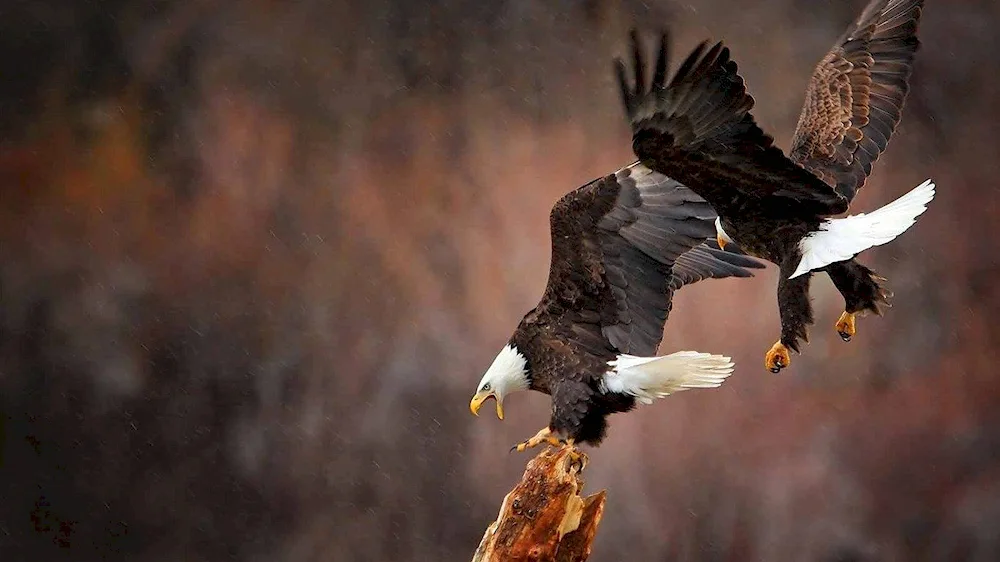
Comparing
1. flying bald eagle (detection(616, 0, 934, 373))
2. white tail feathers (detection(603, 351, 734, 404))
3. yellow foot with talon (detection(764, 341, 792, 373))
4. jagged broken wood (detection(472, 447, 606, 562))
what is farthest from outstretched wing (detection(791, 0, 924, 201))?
jagged broken wood (detection(472, 447, 606, 562))

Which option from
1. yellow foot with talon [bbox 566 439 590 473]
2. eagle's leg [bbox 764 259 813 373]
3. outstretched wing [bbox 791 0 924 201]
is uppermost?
outstretched wing [bbox 791 0 924 201]

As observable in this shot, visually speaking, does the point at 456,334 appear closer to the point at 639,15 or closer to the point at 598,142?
the point at 598,142

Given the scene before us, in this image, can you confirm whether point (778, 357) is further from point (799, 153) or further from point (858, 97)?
point (858, 97)

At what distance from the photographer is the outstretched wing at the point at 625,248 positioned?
11.4 feet

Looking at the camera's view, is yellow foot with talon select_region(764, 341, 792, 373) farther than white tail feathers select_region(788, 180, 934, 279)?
Yes

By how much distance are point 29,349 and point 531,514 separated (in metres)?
3.13

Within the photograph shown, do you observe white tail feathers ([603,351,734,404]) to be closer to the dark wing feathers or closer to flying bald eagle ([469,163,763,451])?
flying bald eagle ([469,163,763,451])

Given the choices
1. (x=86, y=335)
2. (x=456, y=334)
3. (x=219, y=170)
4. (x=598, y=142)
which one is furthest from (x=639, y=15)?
(x=86, y=335)

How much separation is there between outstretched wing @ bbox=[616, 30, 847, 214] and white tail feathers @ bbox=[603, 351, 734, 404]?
1.58 feet

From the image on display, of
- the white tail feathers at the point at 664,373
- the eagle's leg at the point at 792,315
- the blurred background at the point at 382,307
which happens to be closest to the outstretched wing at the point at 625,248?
the white tail feathers at the point at 664,373

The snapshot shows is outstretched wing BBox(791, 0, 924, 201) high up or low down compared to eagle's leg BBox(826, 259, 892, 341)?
up

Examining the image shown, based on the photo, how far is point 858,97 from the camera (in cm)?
363

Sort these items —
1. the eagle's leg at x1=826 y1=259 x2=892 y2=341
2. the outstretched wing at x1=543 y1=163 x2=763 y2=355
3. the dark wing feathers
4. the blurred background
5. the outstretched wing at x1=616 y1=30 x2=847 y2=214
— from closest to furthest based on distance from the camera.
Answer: the outstretched wing at x1=616 y1=30 x2=847 y2=214 < the eagle's leg at x1=826 y1=259 x2=892 y2=341 < the outstretched wing at x1=543 y1=163 x2=763 y2=355 < the dark wing feathers < the blurred background

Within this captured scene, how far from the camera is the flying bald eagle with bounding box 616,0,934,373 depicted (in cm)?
282
